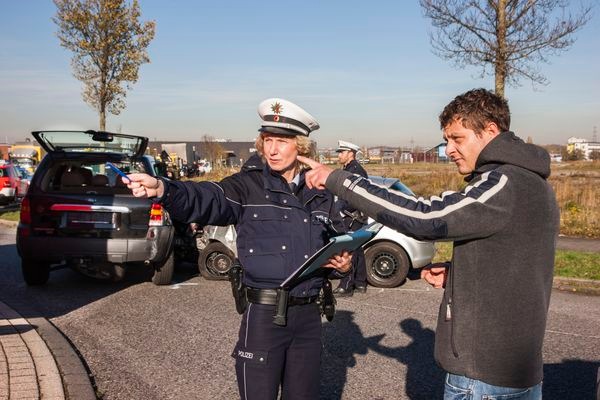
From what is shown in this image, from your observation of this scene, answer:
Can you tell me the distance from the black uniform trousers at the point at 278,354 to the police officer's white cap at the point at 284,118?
3.06ft

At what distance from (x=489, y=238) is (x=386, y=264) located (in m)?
6.57

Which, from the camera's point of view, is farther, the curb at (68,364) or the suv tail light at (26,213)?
the suv tail light at (26,213)

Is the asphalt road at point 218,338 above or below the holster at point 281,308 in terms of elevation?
below

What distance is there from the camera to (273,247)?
123 inches

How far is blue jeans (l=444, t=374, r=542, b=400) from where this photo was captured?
7.82ft

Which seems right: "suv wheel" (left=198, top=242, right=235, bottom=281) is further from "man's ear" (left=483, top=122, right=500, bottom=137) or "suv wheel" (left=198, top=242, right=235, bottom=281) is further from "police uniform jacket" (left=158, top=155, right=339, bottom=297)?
"man's ear" (left=483, top=122, right=500, bottom=137)

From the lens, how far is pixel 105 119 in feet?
68.1

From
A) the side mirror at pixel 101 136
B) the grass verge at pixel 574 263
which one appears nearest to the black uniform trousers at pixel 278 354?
the side mirror at pixel 101 136

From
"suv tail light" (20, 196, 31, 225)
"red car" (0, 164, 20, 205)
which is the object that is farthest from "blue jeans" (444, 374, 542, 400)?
"red car" (0, 164, 20, 205)

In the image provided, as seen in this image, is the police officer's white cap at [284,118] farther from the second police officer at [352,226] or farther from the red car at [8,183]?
the red car at [8,183]

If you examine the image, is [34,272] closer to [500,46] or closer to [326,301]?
[326,301]

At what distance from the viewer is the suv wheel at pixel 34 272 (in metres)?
8.41

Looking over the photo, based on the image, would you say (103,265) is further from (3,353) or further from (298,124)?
(298,124)

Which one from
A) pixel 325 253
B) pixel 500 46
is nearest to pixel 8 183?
pixel 500 46
